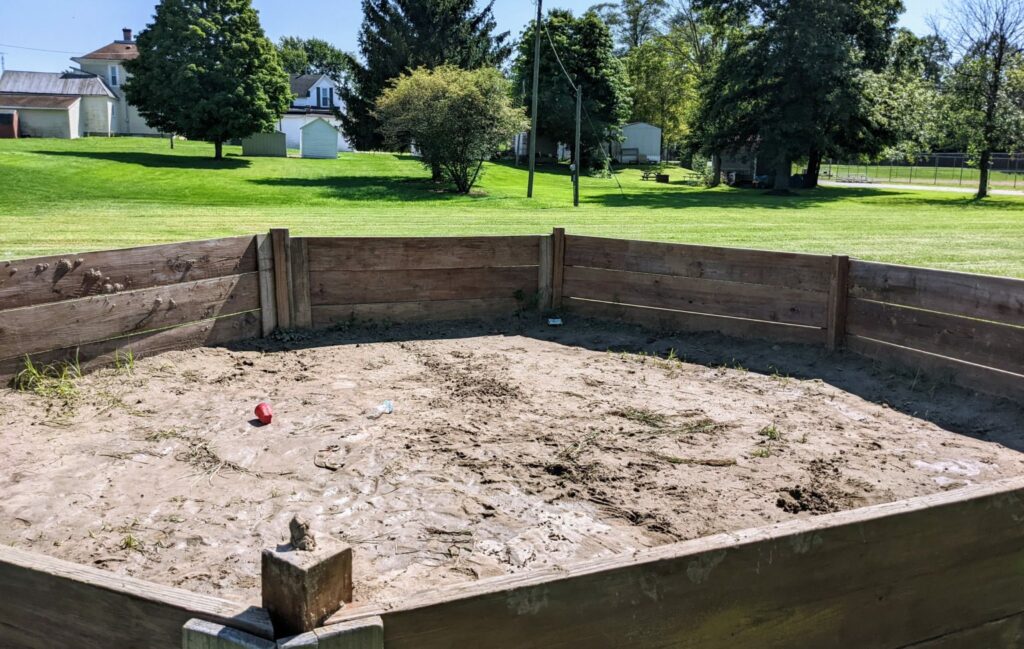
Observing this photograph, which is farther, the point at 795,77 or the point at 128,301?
the point at 795,77

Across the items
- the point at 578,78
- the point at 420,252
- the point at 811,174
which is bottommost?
the point at 420,252

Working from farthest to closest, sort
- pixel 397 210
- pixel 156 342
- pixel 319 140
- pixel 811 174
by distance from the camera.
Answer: pixel 319 140, pixel 811 174, pixel 397 210, pixel 156 342

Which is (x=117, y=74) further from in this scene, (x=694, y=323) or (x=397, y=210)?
(x=694, y=323)

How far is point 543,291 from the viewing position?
28.7 ft

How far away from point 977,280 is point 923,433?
1.45m

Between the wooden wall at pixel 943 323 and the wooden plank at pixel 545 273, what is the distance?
297 centimetres

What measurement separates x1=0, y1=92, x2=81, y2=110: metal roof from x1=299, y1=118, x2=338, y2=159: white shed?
18.3m

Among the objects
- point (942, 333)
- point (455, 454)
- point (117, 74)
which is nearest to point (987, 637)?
point (455, 454)

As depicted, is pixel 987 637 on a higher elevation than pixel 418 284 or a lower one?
lower

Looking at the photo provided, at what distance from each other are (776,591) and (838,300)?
216 inches

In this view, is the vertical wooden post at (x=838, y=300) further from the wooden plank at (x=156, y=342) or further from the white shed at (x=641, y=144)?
the white shed at (x=641, y=144)

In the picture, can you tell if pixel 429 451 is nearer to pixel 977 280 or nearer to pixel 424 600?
pixel 424 600

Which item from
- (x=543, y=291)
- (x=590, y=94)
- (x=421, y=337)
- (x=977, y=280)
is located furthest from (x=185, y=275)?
(x=590, y=94)

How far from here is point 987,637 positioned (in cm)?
245
